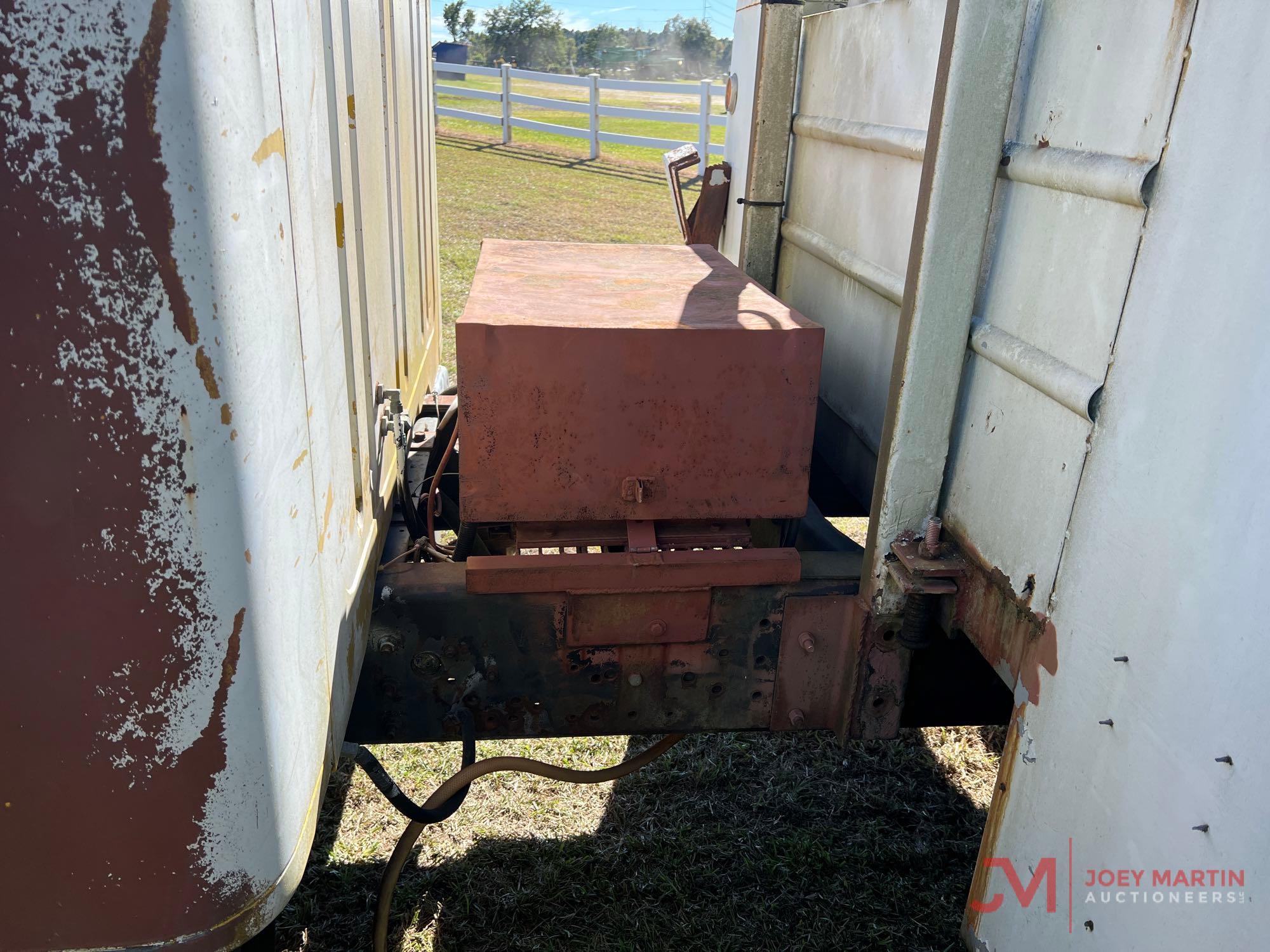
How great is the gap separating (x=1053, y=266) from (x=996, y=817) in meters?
0.91

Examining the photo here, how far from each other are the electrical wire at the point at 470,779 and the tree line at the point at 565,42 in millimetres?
44279

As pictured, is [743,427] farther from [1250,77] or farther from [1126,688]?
[1250,77]

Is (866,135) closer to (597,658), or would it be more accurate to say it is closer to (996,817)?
(597,658)


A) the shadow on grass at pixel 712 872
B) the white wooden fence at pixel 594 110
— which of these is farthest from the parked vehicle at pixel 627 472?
the white wooden fence at pixel 594 110

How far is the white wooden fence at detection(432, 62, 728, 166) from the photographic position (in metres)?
15.7

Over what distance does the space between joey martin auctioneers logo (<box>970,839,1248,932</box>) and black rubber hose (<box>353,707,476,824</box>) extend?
3.09 ft

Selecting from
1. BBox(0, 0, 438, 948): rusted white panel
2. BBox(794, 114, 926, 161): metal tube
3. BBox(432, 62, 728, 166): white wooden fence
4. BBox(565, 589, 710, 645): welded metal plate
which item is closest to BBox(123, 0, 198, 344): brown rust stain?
BBox(0, 0, 438, 948): rusted white panel

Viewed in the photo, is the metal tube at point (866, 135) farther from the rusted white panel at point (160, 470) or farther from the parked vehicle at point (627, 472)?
the rusted white panel at point (160, 470)

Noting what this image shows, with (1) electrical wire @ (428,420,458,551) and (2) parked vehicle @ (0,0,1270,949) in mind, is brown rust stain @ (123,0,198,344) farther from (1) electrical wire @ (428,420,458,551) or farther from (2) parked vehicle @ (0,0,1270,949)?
(1) electrical wire @ (428,420,458,551)

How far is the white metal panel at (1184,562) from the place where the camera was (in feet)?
3.76

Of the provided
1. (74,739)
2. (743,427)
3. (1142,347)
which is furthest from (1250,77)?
(74,739)

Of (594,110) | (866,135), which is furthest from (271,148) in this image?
(594,110)

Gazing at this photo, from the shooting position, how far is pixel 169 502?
1.01 m

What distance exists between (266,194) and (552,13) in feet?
201
